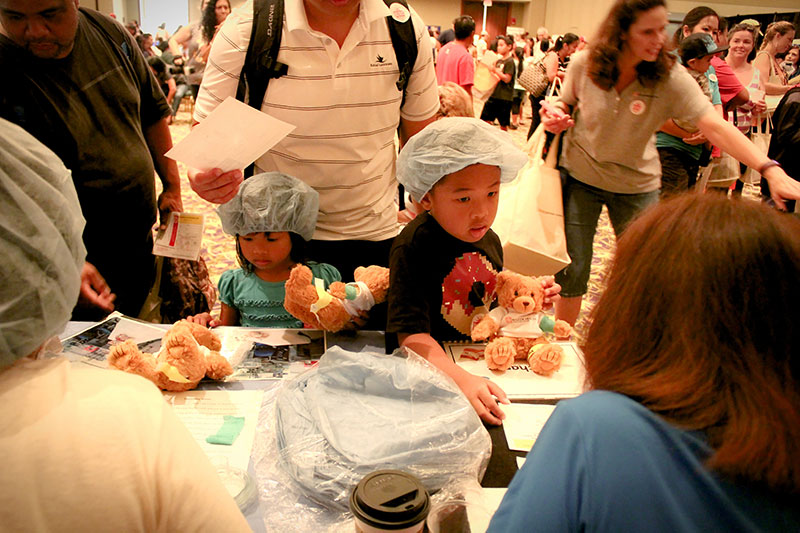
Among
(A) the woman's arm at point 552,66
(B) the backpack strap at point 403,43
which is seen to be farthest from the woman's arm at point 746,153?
(A) the woman's arm at point 552,66

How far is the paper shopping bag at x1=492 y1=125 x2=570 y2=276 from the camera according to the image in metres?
2.32

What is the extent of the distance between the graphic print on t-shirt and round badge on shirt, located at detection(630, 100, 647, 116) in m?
1.21

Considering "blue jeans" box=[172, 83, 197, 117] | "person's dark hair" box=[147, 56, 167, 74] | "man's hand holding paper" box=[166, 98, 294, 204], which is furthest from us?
"blue jeans" box=[172, 83, 197, 117]

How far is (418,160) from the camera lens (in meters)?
1.61

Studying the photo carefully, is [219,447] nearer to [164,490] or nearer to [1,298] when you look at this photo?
[164,490]

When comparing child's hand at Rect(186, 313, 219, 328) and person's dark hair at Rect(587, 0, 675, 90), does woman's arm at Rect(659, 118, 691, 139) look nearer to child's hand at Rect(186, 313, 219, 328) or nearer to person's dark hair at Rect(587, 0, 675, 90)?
person's dark hair at Rect(587, 0, 675, 90)

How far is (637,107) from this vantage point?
2.45 metres

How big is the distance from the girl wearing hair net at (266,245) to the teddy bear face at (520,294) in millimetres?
584

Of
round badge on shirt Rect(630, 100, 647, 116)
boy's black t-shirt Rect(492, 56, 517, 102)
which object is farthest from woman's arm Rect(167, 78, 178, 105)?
round badge on shirt Rect(630, 100, 647, 116)

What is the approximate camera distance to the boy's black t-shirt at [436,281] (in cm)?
163

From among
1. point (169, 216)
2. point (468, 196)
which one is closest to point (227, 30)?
point (169, 216)

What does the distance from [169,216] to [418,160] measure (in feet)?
3.43

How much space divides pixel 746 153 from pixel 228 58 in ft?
6.68

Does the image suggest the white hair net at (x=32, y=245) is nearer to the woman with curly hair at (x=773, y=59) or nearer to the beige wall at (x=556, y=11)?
the woman with curly hair at (x=773, y=59)
